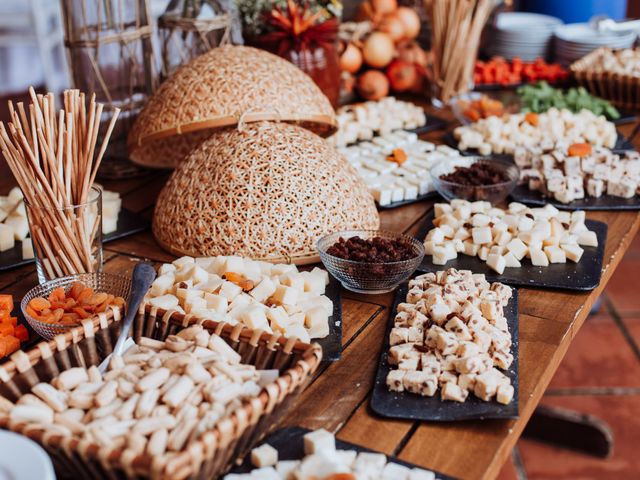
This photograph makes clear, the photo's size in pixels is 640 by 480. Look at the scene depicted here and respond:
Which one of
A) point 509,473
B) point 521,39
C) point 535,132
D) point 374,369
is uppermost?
point 521,39

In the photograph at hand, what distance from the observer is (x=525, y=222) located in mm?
1645

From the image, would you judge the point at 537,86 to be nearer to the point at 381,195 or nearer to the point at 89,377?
the point at 381,195

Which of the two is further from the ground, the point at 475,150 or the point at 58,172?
the point at 58,172

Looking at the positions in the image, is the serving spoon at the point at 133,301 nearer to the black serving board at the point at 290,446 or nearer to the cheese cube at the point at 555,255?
the black serving board at the point at 290,446

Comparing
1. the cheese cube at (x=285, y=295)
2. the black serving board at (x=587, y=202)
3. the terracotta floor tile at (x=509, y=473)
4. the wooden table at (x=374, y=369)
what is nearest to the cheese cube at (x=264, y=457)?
the wooden table at (x=374, y=369)

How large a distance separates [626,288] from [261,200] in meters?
2.77

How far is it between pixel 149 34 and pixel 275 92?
20.0 inches

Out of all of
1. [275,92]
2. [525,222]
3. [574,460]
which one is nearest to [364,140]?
[275,92]

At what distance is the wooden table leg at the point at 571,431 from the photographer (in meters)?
2.71

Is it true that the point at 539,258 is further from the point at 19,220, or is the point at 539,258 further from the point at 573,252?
the point at 19,220

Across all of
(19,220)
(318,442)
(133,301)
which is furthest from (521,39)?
(318,442)

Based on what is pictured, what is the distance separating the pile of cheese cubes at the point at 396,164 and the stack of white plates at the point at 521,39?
1.03m

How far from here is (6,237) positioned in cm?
164

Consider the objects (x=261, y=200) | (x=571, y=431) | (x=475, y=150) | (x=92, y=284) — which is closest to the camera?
(x=92, y=284)
